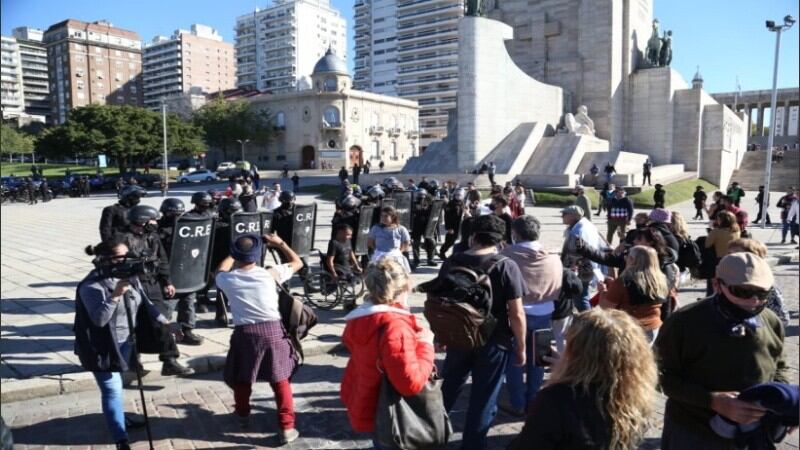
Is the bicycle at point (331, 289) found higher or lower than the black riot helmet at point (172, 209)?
lower

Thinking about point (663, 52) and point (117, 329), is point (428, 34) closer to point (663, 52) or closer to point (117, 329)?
point (663, 52)

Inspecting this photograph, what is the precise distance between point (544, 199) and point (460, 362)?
23.2 metres

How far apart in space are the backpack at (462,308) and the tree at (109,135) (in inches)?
2054

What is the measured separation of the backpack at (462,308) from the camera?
369cm

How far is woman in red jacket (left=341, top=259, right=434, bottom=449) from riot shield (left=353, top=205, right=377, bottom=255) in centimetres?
626

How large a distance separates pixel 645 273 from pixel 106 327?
3.98 metres

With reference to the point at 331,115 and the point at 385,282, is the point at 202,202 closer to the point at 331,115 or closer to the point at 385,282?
the point at 385,282

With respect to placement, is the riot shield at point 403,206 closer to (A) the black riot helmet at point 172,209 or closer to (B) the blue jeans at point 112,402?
(A) the black riot helmet at point 172,209

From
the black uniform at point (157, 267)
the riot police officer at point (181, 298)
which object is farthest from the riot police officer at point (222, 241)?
the black uniform at point (157, 267)

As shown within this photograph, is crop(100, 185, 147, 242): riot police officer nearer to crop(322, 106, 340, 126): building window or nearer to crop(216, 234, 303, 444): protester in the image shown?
crop(216, 234, 303, 444): protester

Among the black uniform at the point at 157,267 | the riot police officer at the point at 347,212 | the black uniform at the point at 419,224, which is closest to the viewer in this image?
the black uniform at the point at 157,267

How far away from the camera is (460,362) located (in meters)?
4.02

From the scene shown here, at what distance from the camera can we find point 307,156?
64938 mm

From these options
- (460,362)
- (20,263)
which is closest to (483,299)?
(460,362)
